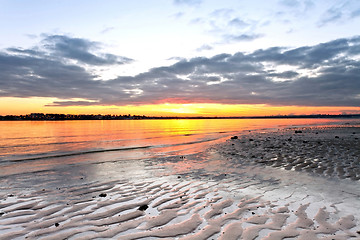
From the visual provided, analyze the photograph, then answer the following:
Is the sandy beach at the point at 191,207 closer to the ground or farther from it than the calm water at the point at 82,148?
farther from it

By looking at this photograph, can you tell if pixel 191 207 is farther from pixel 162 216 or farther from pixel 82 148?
pixel 82 148

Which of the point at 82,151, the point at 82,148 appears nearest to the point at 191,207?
the point at 82,151

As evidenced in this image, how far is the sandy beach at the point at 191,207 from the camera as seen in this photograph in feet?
15.6

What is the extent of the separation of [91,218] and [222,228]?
3.34 meters

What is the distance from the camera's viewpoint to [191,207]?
6.21 m

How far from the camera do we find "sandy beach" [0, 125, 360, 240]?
4.75 m

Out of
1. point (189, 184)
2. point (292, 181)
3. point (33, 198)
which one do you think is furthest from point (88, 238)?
point (292, 181)

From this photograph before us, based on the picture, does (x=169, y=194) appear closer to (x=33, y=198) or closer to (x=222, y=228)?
(x=222, y=228)

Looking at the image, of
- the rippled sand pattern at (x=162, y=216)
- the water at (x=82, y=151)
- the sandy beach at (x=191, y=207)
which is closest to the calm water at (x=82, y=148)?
the water at (x=82, y=151)

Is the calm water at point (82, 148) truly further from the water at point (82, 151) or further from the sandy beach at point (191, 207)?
the sandy beach at point (191, 207)

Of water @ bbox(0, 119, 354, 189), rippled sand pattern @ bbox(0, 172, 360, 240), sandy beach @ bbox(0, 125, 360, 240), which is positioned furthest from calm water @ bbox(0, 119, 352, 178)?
rippled sand pattern @ bbox(0, 172, 360, 240)

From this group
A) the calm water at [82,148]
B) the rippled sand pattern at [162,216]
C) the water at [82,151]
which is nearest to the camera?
the rippled sand pattern at [162,216]

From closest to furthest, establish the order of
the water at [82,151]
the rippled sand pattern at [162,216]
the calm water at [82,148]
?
the rippled sand pattern at [162,216], the water at [82,151], the calm water at [82,148]

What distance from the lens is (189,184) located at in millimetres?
8789
